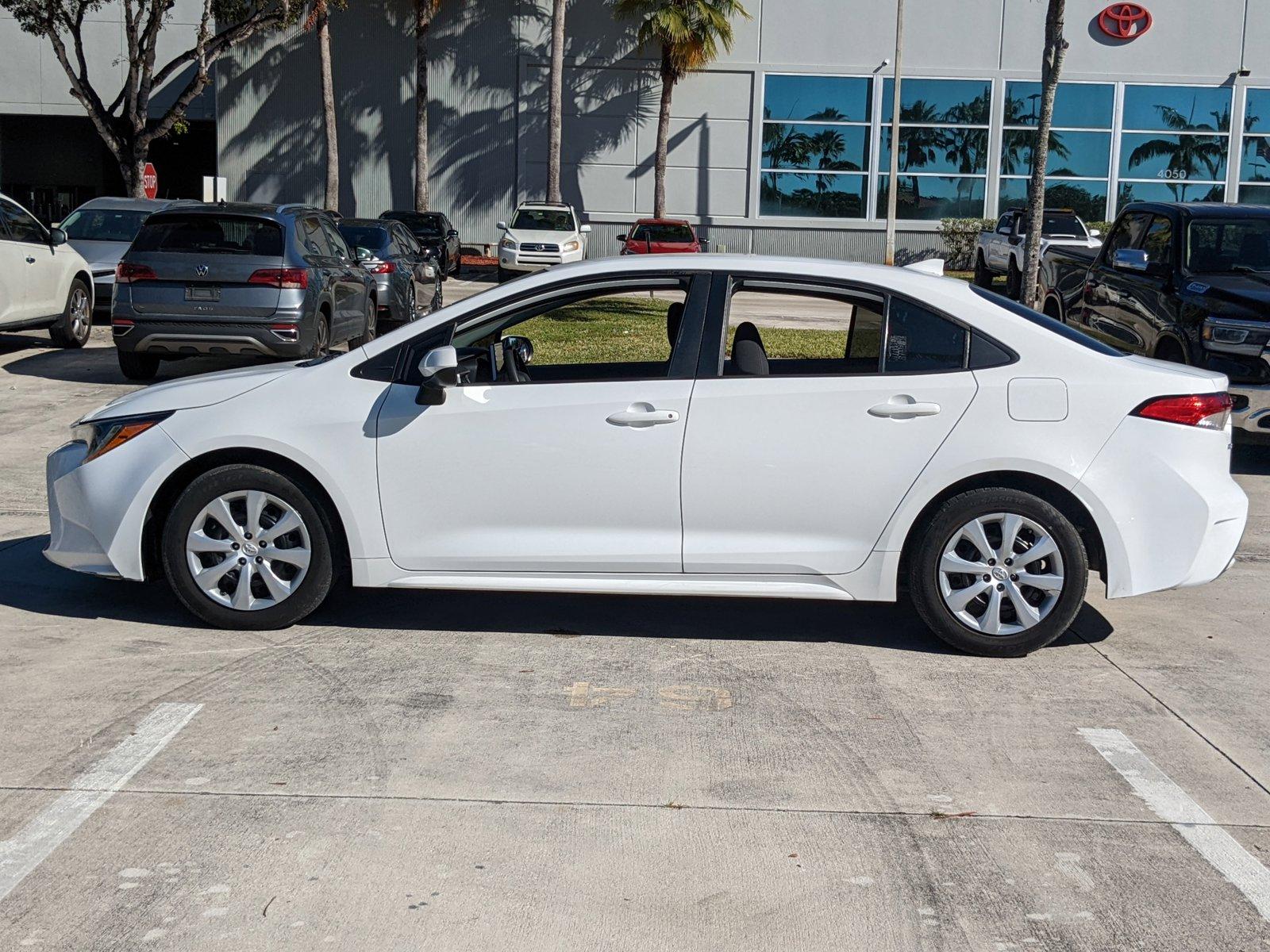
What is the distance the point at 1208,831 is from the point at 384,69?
40.1 m

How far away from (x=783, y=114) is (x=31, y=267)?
91.5ft

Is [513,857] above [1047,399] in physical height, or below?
below

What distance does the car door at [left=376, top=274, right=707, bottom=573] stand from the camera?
6.09 meters

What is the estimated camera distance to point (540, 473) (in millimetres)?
6109

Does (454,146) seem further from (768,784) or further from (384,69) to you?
(768,784)

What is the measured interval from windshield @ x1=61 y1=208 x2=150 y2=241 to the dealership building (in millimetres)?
21689

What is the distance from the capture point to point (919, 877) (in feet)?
13.4

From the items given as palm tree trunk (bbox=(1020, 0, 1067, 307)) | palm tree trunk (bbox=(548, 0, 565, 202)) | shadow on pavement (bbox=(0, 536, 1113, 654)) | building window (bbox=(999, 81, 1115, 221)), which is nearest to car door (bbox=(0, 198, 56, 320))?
shadow on pavement (bbox=(0, 536, 1113, 654))

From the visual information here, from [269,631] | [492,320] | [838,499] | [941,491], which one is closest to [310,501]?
[269,631]

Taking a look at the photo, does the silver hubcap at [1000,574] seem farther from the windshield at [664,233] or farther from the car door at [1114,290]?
the windshield at [664,233]

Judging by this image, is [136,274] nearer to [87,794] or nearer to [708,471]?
[708,471]

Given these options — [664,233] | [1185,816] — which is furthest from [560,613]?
[664,233]

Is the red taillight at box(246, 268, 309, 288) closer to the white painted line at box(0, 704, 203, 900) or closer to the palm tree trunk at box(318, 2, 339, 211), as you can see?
the white painted line at box(0, 704, 203, 900)

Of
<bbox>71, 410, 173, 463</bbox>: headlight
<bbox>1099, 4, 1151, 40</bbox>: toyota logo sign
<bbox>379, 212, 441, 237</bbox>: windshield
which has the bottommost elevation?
<bbox>71, 410, 173, 463</bbox>: headlight
